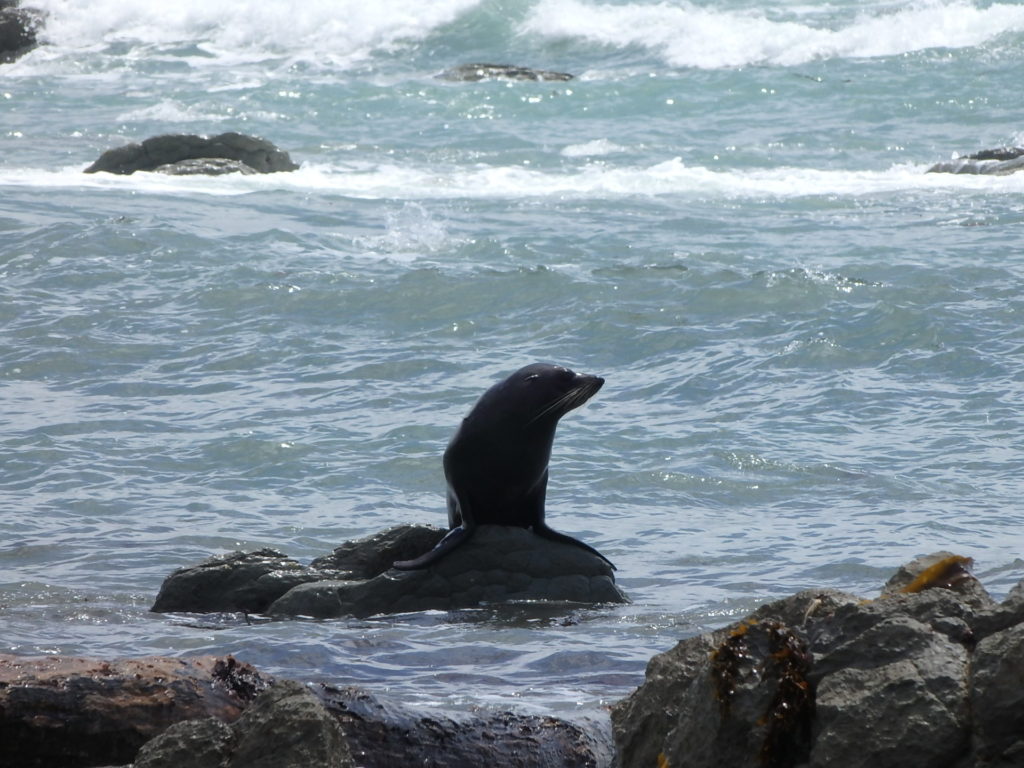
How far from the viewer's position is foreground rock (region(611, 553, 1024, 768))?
297cm

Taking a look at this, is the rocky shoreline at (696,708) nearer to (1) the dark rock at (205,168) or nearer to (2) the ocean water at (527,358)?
(2) the ocean water at (527,358)

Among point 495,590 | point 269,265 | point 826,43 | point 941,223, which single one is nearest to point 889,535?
point 495,590

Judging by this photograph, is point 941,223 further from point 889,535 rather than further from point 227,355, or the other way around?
point 889,535

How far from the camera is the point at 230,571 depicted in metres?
6.39

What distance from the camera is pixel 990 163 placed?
19156 mm

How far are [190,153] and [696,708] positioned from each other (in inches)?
722

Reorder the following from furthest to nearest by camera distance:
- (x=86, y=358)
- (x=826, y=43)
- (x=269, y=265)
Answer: (x=826, y=43) → (x=269, y=265) → (x=86, y=358)

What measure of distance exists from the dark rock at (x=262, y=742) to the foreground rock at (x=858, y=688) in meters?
0.72

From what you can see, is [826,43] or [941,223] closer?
[941,223]

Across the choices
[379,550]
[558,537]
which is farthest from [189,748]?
[558,537]

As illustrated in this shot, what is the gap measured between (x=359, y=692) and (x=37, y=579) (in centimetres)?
311

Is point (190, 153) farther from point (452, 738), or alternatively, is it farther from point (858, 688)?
point (858, 688)

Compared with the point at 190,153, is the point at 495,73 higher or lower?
higher

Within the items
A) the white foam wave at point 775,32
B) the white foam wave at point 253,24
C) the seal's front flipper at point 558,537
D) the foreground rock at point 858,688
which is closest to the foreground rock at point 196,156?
the white foam wave at point 775,32
